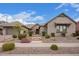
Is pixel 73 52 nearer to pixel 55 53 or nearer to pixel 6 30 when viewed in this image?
pixel 55 53

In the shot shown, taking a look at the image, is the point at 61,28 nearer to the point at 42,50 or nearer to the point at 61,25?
the point at 61,25

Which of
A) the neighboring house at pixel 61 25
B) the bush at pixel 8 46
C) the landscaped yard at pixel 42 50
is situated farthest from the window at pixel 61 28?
the bush at pixel 8 46

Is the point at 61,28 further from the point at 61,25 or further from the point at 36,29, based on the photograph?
the point at 36,29

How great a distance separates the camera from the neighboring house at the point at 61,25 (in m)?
7.75

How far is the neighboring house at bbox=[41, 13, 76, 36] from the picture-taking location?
25.4 ft

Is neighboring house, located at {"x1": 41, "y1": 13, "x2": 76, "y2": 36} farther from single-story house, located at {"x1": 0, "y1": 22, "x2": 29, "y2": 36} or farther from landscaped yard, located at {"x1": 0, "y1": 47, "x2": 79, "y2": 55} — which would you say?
single-story house, located at {"x1": 0, "y1": 22, "x2": 29, "y2": 36}

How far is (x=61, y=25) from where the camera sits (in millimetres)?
7793

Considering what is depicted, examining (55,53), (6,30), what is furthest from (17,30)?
(55,53)

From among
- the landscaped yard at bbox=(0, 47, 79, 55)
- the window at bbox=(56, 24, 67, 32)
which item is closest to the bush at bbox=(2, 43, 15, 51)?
the landscaped yard at bbox=(0, 47, 79, 55)

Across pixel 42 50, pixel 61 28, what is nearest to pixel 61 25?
pixel 61 28

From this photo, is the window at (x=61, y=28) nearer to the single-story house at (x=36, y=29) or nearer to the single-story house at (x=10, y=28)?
the single-story house at (x=36, y=29)

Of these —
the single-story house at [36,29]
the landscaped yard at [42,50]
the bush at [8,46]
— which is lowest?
the landscaped yard at [42,50]

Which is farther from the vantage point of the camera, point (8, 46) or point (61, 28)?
point (61, 28)

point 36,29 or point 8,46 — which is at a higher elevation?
point 36,29
